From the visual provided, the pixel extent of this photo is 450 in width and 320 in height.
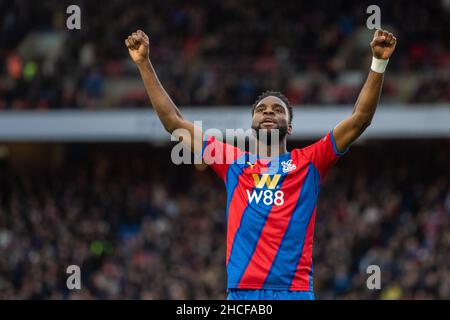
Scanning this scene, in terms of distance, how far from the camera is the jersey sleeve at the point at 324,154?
231 inches

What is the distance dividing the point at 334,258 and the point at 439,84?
5.16 meters

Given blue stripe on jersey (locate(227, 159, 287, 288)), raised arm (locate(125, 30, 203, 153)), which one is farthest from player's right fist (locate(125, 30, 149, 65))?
blue stripe on jersey (locate(227, 159, 287, 288))

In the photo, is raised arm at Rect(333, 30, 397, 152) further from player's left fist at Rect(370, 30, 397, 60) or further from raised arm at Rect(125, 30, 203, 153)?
raised arm at Rect(125, 30, 203, 153)

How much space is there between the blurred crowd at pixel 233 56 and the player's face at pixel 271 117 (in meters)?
14.9

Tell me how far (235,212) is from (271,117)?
2.18 feet

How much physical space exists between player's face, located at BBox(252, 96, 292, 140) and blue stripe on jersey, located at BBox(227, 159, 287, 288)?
0.50 meters

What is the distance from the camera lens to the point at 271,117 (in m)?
5.94

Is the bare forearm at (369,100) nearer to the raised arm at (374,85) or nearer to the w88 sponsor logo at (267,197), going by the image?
the raised arm at (374,85)

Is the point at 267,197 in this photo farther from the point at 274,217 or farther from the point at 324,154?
the point at 324,154

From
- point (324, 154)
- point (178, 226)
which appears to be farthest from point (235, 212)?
point (178, 226)

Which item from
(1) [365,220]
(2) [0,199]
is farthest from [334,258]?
(2) [0,199]

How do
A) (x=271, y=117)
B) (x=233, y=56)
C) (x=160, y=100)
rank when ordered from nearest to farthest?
1. (x=271, y=117)
2. (x=160, y=100)
3. (x=233, y=56)
